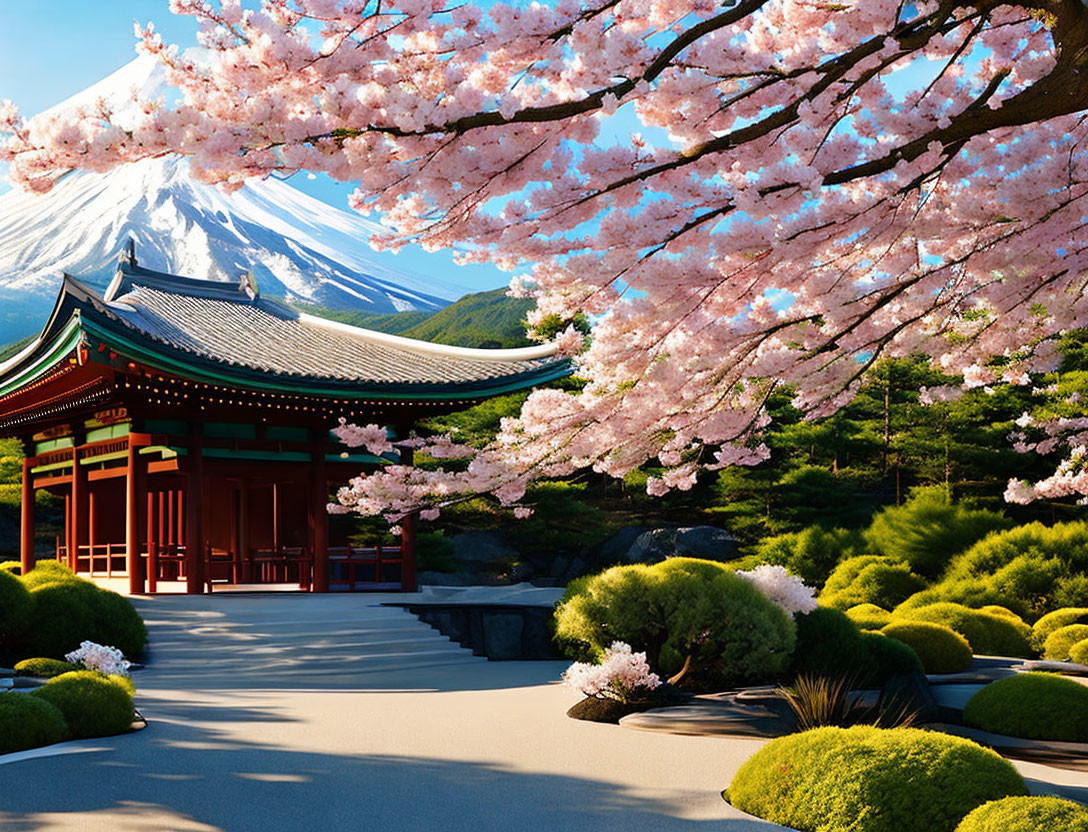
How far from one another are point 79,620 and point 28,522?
9459mm

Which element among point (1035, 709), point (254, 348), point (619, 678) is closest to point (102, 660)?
point (619, 678)

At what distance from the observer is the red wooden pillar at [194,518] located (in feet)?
48.1

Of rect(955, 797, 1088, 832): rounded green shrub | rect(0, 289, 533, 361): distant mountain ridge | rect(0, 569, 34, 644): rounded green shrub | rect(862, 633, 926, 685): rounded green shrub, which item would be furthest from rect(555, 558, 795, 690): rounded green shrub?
rect(0, 289, 533, 361): distant mountain ridge

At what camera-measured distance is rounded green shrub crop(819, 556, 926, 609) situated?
48.0 ft

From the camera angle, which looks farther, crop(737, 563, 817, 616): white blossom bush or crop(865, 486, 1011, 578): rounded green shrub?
crop(865, 486, 1011, 578): rounded green shrub

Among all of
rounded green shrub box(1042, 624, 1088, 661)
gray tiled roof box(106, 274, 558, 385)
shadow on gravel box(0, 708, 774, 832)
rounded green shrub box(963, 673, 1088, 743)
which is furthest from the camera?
gray tiled roof box(106, 274, 558, 385)

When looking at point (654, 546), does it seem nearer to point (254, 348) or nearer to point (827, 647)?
point (254, 348)

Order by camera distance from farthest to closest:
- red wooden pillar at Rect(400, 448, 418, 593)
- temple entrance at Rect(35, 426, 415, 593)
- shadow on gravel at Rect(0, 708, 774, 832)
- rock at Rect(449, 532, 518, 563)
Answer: rock at Rect(449, 532, 518, 563), red wooden pillar at Rect(400, 448, 418, 593), temple entrance at Rect(35, 426, 415, 593), shadow on gravel at Rect(0, 708, 774, 832)

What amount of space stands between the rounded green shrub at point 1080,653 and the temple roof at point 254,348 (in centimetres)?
686

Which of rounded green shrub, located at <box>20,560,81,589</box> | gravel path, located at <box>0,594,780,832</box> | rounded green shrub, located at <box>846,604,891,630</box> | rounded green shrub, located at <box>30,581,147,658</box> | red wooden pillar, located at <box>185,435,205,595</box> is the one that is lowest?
gravel path, located at <box>0,594,780,832</box>

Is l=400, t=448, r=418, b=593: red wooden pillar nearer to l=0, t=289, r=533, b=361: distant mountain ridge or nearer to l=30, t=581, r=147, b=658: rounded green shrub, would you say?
l=30, t=581, r=147, b=658: rounded green shrub

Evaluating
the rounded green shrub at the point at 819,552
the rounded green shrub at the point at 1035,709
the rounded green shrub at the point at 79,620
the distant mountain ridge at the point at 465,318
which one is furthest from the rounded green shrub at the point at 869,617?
the distant mountain ridge at the point at 465,318

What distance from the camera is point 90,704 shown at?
261 inches

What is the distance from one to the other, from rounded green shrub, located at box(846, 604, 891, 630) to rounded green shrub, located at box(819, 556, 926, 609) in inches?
70.9
